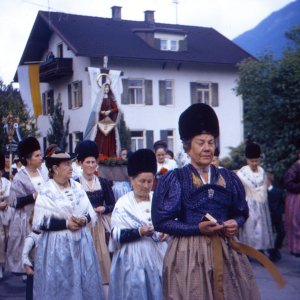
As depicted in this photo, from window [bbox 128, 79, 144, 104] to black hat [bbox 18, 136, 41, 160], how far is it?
23.5 metres

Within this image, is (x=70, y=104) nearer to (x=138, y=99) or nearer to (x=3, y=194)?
(x=138, y=99)

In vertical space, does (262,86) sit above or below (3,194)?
above

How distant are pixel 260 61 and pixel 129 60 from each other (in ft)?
57.1

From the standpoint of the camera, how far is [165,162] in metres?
11.9

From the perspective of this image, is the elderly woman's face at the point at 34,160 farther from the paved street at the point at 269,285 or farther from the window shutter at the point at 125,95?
the window shutter at the point at 125,95

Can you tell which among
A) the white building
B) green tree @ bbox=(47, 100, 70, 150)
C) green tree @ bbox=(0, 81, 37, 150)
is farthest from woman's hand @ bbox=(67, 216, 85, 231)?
green tree @ bbox=(47, 100, 70, 150)

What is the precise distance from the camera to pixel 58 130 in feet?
107

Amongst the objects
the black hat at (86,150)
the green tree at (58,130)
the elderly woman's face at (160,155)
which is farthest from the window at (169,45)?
the black hat at (86,150)

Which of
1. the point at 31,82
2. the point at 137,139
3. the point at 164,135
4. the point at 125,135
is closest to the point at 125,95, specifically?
the point at 137,139

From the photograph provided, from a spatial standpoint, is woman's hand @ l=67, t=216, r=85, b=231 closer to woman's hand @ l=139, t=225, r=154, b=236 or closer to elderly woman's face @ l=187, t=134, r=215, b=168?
woman's hand @ l=139, t=225, r=154, b=236

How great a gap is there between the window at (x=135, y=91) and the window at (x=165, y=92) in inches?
40.2

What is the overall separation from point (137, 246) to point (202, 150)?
176 cm

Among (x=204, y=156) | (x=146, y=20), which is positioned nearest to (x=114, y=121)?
(x=204, y=156)

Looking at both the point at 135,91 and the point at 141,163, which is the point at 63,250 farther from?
the point at 135,91
